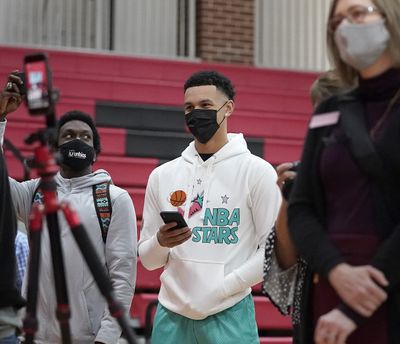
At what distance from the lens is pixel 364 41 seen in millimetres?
2564

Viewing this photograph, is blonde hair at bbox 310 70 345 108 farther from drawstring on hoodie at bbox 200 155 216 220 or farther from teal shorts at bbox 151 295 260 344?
teal shorts at bbox 151 295 260 344

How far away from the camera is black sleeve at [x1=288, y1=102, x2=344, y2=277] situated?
8.29ft

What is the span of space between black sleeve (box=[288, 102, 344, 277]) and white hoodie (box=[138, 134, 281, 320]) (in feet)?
4.49

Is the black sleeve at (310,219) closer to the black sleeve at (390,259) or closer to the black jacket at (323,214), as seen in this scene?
the black jacket at (323,214)

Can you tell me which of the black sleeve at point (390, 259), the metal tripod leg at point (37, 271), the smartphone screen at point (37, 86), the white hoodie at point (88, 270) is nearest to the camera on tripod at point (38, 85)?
the smartphone screen at point (37, 86)

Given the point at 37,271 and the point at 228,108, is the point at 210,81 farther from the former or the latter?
the point at 37,271

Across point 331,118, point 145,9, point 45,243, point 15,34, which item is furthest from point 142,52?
point 331,118

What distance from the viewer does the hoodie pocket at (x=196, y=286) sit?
402cm

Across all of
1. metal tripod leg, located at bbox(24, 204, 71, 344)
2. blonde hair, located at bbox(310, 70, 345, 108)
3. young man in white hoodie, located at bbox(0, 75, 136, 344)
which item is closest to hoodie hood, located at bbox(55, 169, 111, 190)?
young man in white hoodie, located at bbox(0, 75, 136, 344)

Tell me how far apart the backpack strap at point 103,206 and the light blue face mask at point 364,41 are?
1847 millimetres

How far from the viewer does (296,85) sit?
453 inches

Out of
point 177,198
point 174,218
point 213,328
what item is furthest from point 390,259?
point 177,198

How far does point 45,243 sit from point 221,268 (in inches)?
30.8

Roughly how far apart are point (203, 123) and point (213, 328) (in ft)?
3.09
